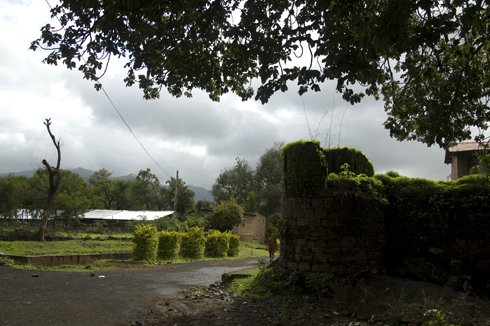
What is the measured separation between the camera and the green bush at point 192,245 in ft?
68.7

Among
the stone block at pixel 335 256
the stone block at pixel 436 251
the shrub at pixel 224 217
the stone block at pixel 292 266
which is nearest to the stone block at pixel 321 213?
the stone block at pixel 335 256

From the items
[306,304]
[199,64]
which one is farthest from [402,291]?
[199,64]

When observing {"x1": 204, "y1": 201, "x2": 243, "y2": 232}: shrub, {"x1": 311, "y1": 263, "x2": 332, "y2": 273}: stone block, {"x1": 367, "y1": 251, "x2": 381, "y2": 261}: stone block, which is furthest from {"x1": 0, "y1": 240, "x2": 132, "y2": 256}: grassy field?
{"x1": 367, "y1": 251, "x2": 381, "y2": 261}: stone block

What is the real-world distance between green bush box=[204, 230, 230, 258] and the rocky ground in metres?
14.0

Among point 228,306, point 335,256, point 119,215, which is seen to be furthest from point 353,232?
point 119,215

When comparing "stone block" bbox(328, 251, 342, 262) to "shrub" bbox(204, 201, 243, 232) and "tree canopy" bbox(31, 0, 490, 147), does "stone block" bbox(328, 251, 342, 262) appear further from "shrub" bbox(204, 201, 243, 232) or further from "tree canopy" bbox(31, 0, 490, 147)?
"shrub" bbox(204, 201, 243, 232)

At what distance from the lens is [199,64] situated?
841 centimetres

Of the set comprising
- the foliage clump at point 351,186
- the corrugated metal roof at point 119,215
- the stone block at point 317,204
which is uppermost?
the foliage clump at point 351,186

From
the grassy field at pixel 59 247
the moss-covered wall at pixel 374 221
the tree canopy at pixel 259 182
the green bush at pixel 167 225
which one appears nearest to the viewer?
the moss-covered wall at pixel 374 221

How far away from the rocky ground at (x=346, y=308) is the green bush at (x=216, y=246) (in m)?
14.0

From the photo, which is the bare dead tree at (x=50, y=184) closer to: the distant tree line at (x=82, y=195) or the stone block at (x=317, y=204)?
the distant tree line at (x=82, y=195)

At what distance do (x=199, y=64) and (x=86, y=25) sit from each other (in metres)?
2.64

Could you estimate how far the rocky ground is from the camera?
6367 mm

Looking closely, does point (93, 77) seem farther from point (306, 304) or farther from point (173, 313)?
point (306, 304)
